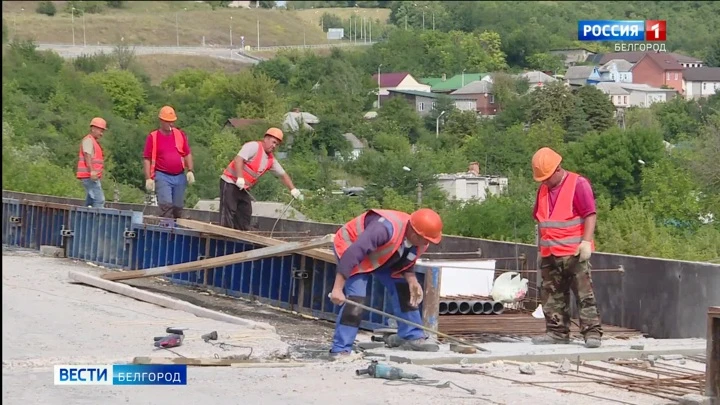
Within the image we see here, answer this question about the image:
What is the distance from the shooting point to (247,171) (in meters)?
15.7

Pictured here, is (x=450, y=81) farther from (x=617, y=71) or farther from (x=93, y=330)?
(x=93, y=330)

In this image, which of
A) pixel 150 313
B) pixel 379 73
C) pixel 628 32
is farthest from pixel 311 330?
pixel 379 73

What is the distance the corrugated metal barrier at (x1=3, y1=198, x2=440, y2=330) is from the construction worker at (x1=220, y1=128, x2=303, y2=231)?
510 mm

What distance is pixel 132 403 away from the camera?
8.77 m

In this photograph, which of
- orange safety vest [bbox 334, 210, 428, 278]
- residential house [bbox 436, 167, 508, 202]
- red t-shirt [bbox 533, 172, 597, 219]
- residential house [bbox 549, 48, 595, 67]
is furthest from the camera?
residential house [bbox 549, 48, 595, 67]

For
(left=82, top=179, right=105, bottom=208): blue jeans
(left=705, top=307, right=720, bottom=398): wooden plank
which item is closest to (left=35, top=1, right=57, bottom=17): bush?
(left=705, top=307, right=720, bottom=398): wooden plank

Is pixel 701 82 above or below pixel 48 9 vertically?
above

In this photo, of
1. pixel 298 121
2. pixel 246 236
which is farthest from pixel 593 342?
pixel 298 121

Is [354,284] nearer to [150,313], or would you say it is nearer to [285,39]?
[150,313]

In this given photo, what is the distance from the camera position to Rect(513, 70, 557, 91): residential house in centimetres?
8394

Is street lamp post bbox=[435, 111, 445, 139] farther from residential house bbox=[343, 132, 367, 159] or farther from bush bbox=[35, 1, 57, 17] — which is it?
bush bbox=[35, 1, 57, 17]

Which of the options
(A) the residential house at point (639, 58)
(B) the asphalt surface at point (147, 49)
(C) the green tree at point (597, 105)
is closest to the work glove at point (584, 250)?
(B) the asphalt surface at point (147, 49)

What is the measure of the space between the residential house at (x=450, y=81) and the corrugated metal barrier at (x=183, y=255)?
244ft
